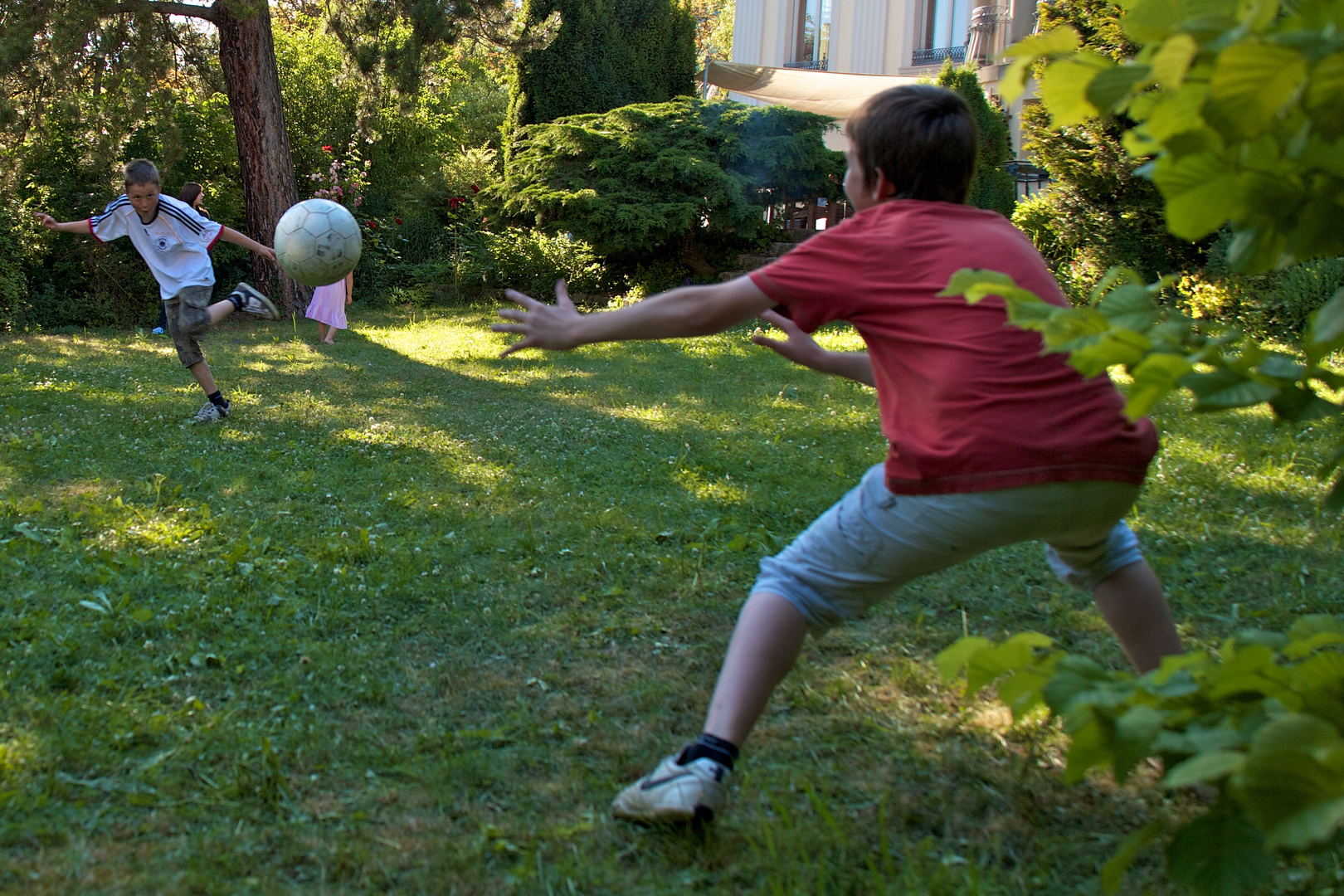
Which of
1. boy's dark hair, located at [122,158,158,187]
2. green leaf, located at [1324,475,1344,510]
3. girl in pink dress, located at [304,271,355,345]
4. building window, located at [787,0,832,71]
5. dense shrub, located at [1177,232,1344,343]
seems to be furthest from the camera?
building window, located at [787,0,832,71]

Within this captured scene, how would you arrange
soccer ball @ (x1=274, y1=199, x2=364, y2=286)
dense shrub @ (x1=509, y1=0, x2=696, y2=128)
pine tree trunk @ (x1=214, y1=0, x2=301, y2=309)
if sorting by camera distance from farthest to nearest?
dense shrub @ (x1=509, y1=0, x2=696, y2=128), pine tree trunk @ (x1=214, y1=0, x2=301, y2=309), soccer ball @ (x1=274, y1=199, x2=364, y2=286)

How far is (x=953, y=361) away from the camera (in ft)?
7.34

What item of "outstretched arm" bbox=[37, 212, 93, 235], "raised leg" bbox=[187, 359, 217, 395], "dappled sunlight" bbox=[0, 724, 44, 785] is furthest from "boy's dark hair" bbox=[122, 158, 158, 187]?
"dappled sunlight" bbox=[0, 724, 44, 785]

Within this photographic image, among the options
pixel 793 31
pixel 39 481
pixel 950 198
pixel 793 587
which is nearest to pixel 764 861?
pixel 793 587

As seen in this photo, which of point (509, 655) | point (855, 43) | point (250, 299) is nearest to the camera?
point (509, 655)

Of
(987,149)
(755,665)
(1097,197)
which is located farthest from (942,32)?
(755,665)

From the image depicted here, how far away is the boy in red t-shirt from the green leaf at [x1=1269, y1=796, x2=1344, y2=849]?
3.77ft

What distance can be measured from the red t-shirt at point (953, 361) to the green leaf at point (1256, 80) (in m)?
1.08

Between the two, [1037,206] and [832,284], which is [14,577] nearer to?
[832,284]

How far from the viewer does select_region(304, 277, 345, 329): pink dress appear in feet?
40.0

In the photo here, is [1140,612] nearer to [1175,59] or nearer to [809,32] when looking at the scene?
[1175,59]

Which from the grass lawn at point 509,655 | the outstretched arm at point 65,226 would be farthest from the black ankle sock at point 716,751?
the outstretched arm at point 65,226

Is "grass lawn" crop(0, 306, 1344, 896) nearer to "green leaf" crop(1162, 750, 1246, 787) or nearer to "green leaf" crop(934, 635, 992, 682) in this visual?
"green leaf" crop(934, 635, 992, 682)

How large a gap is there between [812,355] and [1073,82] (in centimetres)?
159
